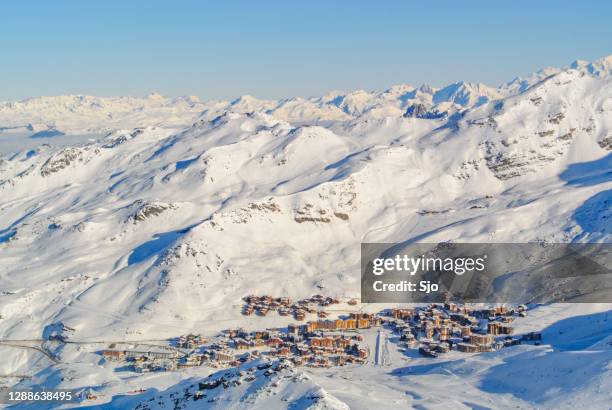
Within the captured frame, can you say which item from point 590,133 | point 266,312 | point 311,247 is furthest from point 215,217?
point 590,133

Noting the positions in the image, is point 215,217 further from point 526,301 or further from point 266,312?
point 526,301

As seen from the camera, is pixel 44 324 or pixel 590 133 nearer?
A: pixel 44 324

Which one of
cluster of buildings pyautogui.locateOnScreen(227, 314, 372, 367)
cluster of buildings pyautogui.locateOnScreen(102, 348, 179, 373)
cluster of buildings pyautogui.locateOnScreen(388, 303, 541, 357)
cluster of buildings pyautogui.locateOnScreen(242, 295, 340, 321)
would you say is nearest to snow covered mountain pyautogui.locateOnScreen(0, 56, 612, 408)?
cluster of buildings pyautogui.locateOnScreen(242, 295, 340, 321)

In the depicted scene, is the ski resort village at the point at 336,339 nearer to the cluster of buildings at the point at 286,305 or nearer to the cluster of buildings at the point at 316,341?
the cluster of buildings at the point at 316,341

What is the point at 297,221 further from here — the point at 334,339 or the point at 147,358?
the point at 147,358

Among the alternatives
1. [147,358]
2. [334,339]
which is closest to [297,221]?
[334,339]

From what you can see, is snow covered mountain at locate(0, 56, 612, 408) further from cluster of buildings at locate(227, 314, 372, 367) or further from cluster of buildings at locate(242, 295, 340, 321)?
cluster of buildings at locate(227, 314, 372, 367)
